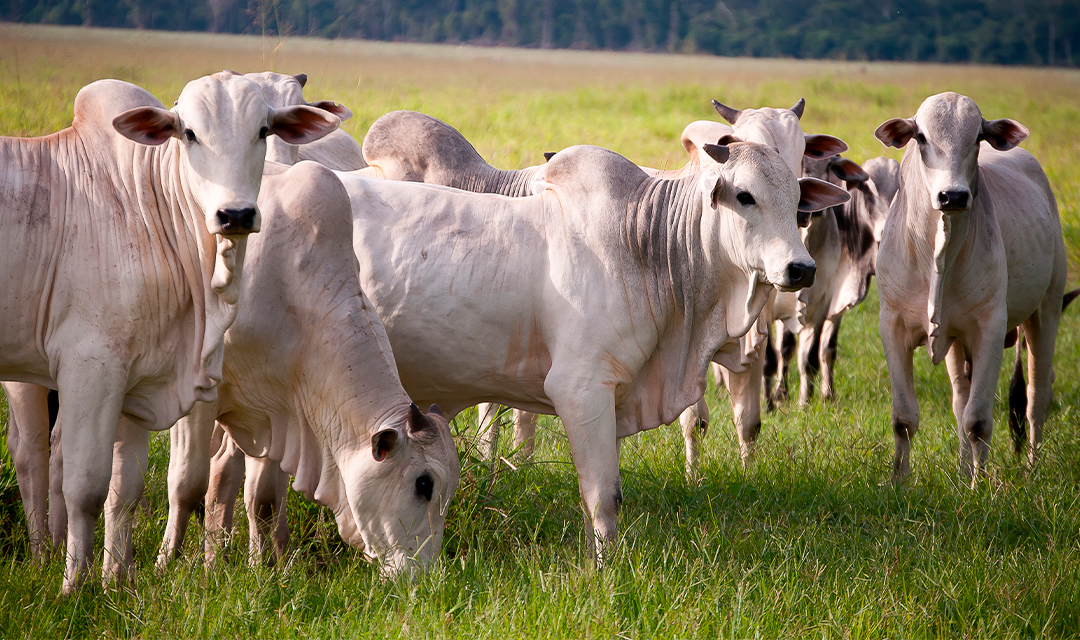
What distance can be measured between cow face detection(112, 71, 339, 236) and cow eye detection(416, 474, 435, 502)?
3.44 ft

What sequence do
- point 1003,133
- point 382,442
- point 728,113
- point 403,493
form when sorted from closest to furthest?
1. point 382,442
2. point 403,493
3. point 1003,133
4. point 728,113

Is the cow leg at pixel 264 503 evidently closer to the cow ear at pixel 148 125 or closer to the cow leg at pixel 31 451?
the cow leg at pixel 31 451

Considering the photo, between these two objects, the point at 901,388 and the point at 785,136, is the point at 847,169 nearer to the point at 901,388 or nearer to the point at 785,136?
the point at 785,136

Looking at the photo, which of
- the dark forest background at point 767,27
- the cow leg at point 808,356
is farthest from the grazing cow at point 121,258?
the dark forest background at point 767,27

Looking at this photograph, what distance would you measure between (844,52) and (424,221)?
29260 millimetres

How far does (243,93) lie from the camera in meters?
2.99

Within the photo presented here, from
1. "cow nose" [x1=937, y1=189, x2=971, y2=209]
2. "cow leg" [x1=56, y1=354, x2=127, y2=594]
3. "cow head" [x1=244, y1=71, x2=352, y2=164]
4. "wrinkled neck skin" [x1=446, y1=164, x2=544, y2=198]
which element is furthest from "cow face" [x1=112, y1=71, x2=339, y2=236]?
"cow nose" [x1=937, y1=189, x2=971, y2=209]

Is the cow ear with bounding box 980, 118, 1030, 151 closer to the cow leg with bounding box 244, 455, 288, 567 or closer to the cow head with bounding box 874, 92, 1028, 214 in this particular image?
the cow head with bounding box 874, 92, 1028, 214

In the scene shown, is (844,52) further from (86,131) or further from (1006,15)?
(86,131)

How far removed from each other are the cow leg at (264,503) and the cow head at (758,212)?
6.24ft

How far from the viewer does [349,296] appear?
348cm

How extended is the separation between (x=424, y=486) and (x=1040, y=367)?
4.05 meters

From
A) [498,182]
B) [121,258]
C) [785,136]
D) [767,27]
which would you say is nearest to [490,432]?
[498,182]

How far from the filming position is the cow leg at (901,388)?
4898 mm
